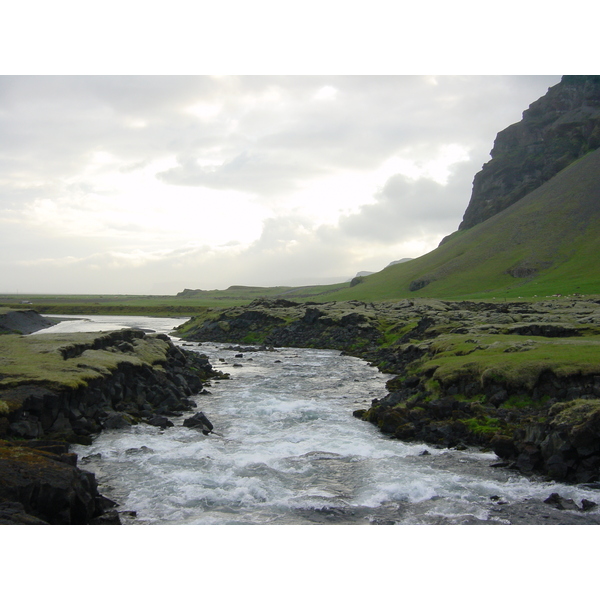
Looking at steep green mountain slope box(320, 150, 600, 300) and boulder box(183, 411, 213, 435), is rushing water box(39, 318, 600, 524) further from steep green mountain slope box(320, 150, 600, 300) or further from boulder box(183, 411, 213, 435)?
steep green mountain slope box(320, 150, 600, 300)

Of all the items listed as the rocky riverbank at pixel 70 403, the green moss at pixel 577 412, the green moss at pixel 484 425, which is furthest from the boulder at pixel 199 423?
the green moss at pixel 577 412

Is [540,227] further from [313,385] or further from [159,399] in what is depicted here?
[159,399]

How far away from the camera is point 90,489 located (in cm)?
1780

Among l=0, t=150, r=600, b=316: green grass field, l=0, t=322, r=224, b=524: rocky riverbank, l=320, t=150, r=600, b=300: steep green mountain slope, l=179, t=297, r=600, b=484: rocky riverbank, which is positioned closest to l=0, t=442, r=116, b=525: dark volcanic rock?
l=0, t=322, r=224, b=524: rocky riverbank

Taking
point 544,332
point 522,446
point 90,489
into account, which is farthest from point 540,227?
point 90,489

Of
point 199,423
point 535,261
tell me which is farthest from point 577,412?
point 535,261

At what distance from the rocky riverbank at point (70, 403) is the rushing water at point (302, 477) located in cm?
196

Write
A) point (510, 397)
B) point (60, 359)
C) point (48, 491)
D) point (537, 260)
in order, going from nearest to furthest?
point (48, 491) → point (510, 397) → point (60, 359) → point (537, 260)

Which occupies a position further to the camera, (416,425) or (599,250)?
(599,250)

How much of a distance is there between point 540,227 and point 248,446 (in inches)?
7773

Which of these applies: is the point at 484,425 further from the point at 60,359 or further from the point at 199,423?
the point at 60,359

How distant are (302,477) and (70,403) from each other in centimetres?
1787

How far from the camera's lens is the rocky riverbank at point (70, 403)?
1620 cm

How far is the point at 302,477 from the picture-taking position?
74.8 ft
